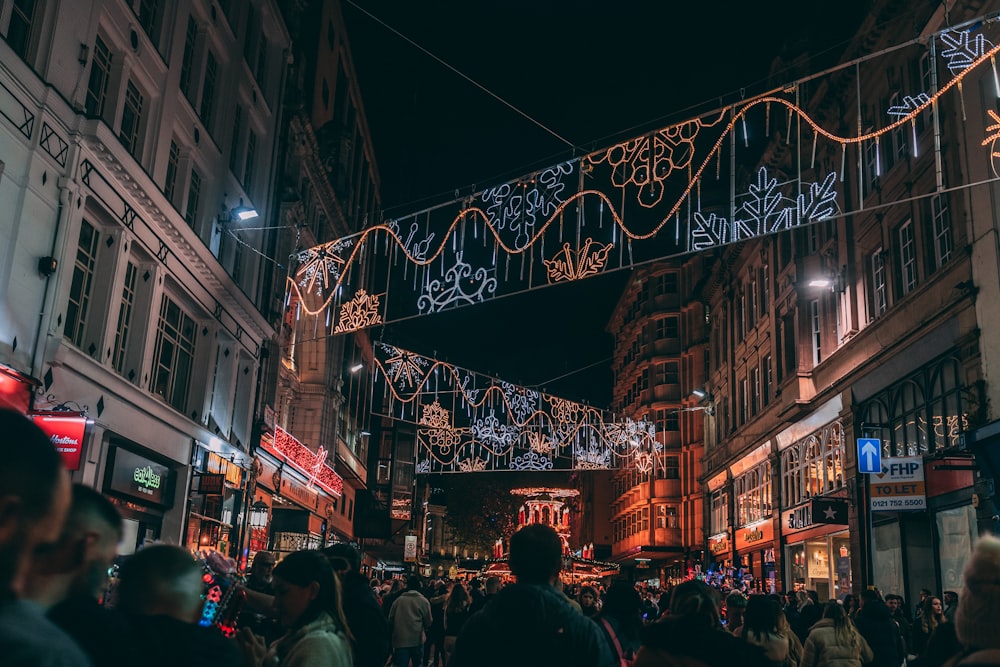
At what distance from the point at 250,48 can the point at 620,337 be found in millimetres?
55613

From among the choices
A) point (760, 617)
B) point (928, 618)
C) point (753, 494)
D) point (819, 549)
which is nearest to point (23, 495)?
point (760, 617)

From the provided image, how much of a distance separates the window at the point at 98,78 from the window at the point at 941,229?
17.6 metres

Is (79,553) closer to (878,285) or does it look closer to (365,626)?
(365,626)

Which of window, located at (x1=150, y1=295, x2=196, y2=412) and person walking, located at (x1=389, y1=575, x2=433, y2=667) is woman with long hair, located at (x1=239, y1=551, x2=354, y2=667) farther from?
window, located at (x1=150, y1=295, x2=196, y2=412)

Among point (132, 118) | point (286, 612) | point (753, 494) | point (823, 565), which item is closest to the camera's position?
point (286, 612)

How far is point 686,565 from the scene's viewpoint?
189 feet

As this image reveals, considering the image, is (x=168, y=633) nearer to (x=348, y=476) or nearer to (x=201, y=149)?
(x=201, y=149)

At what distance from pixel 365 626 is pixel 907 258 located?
807 inches

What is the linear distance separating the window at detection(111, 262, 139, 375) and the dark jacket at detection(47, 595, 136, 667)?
16.4 metres

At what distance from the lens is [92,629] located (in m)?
2.78

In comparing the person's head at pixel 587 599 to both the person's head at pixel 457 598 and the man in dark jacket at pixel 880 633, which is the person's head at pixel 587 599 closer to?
the person's head at pixel 457 598

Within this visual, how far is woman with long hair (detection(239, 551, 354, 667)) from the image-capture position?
4.74 meters

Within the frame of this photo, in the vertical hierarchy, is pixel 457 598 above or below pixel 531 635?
below

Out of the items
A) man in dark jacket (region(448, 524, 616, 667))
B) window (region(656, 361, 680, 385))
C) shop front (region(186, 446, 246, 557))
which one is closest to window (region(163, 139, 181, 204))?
shop front (region(186, 446, 246, 557))
